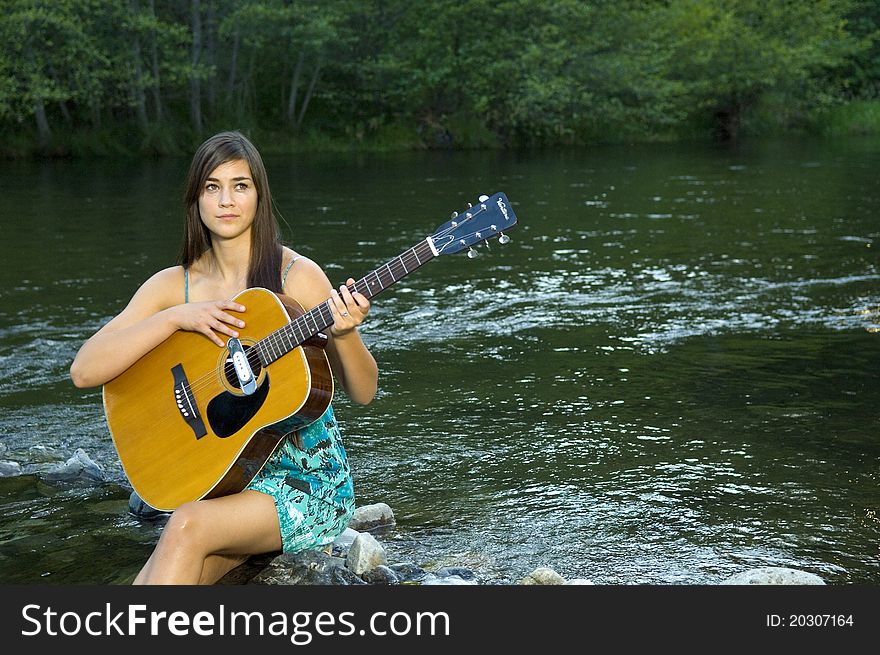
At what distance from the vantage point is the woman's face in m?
3.90

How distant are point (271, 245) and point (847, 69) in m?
49.1

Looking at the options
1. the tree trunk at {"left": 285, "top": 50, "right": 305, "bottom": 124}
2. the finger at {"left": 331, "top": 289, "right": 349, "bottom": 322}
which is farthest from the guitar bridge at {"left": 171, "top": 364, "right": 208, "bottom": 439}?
the tree trunk at {"left": 285, "top": 50, "right": 305, "bottom": 124}

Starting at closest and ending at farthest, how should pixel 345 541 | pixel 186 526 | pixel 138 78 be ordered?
pixel 186 526 → pixel 345 541 → pixel 138 78

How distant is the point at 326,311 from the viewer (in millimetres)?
3740

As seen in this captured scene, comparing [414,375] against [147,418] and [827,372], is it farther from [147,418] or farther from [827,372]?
[147,418]

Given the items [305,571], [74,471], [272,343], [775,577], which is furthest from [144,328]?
[775,577]

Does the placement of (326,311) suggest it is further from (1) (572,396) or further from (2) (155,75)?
(2) (155,75)

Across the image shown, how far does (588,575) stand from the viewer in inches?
169

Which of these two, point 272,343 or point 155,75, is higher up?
point 155,75

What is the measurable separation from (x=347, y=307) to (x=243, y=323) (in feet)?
1.32

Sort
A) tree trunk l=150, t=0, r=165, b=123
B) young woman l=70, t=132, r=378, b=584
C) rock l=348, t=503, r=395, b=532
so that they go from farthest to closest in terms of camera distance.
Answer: tree trunk l=150, t=0, r=165, b=123 → rock l=348, t=503, r=395, b=532 → young woman l=70, t=132, r=378, b=584

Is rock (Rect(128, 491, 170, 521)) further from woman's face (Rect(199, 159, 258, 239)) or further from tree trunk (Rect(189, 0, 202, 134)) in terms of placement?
tree trunk (Rect(189, 0, 202, 134))

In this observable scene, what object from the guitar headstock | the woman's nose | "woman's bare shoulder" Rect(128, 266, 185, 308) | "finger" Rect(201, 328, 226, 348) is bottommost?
"finger" Rect(201, 328, 226, 348)

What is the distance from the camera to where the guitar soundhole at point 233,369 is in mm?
3873
